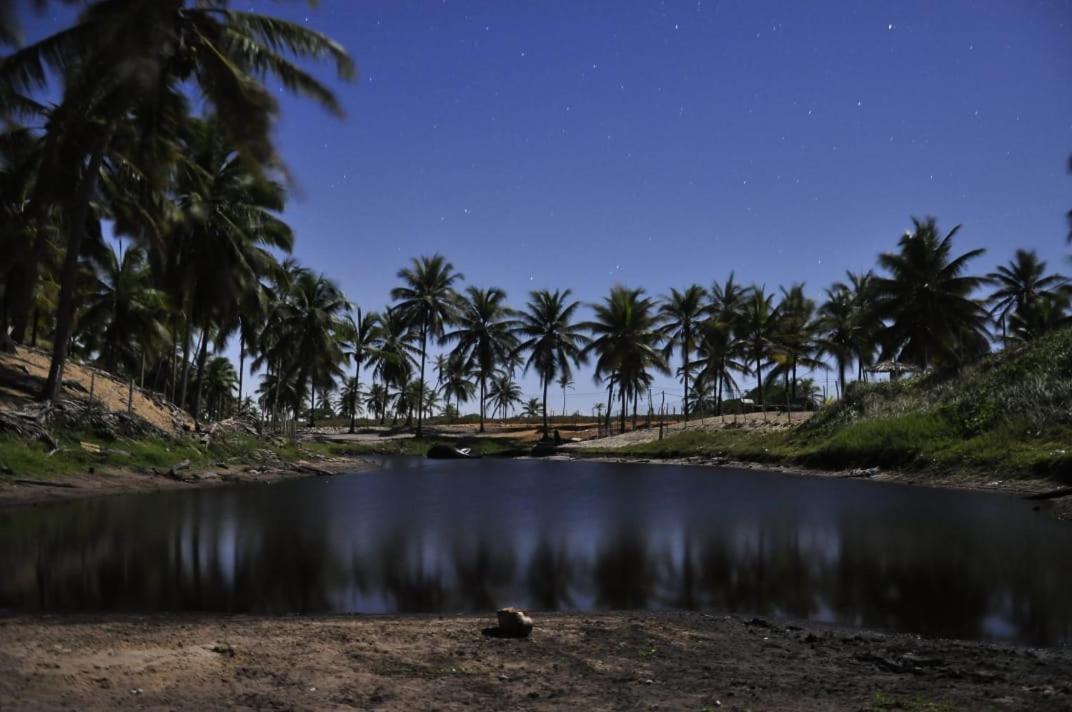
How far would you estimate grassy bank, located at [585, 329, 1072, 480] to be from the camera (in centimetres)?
2256

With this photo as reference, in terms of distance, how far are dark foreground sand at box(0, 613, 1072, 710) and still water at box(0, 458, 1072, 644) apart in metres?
1.29

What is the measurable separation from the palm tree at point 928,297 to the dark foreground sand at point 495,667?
40265 mm

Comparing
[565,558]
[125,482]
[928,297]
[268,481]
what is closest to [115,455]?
[125,482]

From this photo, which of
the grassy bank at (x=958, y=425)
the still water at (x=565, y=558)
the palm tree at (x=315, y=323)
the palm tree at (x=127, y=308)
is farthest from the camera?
the palm tree at (x=315, y=323)

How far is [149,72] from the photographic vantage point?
52.0ft

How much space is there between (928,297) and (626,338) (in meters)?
19.8

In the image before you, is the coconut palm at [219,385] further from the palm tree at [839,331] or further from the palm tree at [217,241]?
the palm tree at [839,331]

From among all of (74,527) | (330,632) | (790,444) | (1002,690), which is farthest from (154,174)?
(790,444)

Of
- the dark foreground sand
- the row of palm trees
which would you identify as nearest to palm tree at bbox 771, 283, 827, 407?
the row of palm trees

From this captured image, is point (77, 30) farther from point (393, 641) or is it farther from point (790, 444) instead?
point (790, 444)

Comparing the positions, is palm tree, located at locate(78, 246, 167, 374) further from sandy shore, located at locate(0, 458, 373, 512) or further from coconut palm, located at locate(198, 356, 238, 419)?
coconut palm, located at locate(198, 356, 238, 419)

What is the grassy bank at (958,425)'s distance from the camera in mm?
22562

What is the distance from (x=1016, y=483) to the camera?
66.7ft

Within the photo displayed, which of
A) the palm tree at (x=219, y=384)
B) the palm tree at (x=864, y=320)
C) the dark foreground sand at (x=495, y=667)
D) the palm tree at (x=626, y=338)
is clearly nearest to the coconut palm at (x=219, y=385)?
the palm tree at (x=219, y=384)
